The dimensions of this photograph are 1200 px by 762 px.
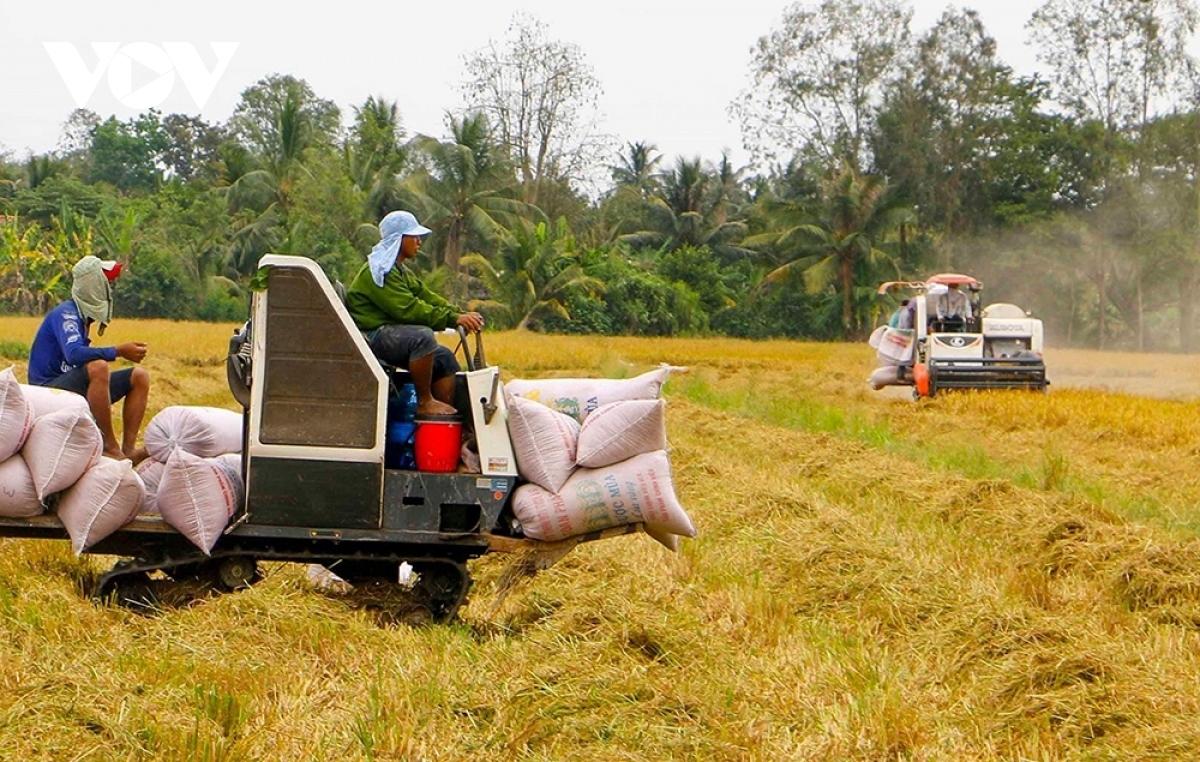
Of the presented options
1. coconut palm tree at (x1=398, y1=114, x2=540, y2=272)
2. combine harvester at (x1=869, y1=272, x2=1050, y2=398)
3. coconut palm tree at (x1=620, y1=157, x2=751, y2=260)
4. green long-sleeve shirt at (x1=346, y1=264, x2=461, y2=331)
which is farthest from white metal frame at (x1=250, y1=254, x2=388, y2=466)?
coconut palm tree at (x1=620, y1=157, x2=751, y2=260)

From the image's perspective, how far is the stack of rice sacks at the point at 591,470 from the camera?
6.75 metres

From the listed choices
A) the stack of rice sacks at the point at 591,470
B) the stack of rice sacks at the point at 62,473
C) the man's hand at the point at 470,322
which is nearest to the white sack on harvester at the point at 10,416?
the stack of rice sacks at the point at 62,473

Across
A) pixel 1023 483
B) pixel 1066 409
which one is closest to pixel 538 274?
pixel 1066 409

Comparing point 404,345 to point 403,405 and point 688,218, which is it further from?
point 688,218

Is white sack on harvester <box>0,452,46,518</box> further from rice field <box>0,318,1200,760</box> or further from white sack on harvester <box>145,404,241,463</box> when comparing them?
white sack on harvester <box>145,404,241,463</box>

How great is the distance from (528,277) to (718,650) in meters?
37.4

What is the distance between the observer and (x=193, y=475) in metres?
6.64

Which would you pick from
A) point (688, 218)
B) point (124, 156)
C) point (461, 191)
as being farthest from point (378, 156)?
point (124, 156)

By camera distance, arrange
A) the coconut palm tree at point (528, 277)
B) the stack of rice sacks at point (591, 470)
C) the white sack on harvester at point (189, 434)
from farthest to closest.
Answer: the coconut palm tree at point (528, 277) → the white sack on harvester at point (189, 434) → the stack of rice sacks at point (591, 470)

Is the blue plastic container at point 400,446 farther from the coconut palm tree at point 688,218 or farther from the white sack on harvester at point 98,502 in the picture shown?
the coconut palm tree at point 688,218

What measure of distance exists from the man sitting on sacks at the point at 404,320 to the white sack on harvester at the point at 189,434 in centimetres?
94

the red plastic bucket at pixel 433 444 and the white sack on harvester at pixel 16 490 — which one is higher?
the red plastic bucket at pixel 433 444

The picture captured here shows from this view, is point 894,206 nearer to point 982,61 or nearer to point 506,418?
point 982,61

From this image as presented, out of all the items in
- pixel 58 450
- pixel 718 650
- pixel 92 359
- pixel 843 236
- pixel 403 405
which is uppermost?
pixel 843 236
